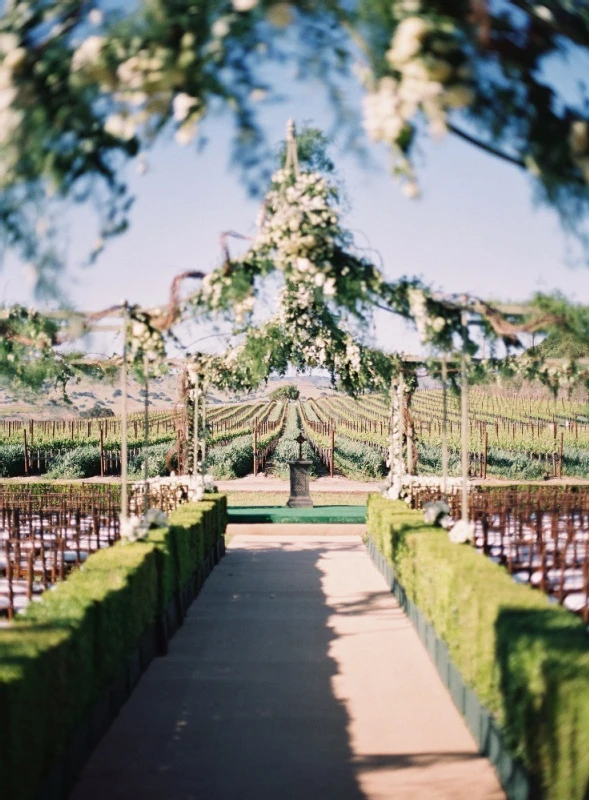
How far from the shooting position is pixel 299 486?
20375 millimetres

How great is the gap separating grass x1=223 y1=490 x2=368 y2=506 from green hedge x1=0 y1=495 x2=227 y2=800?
13.8 metres

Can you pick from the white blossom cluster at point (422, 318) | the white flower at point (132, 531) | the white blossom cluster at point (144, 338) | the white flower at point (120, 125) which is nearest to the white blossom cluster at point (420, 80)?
the white flower at point (120, 125)

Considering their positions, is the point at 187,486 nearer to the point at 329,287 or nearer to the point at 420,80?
the point at 329,287

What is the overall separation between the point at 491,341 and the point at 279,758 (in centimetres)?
448

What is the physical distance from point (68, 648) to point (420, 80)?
356 centimetres

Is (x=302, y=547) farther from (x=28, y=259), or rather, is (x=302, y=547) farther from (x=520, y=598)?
(x=28, y=259)

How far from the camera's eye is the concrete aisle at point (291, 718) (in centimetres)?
504

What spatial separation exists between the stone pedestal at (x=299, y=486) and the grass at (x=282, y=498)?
144cm

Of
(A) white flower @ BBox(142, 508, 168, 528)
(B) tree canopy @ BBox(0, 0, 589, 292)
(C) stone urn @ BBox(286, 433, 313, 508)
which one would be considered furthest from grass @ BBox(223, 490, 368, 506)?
(B) tree canopy @ BBox(0, 0, 589, 292)

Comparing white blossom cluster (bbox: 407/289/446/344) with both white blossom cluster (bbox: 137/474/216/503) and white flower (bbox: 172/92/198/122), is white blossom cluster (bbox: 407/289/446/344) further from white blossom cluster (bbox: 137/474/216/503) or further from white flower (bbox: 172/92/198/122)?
white blossom cluster (bbox: 137/474/216/503)

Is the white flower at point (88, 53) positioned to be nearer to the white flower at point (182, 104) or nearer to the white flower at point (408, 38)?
the white flower at point (182, 104)

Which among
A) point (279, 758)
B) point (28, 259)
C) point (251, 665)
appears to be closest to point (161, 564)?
point (251, 665)

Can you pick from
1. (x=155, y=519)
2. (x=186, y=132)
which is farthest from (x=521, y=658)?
(x=155, y=519)

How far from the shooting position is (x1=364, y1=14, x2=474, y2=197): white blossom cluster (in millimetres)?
2695
